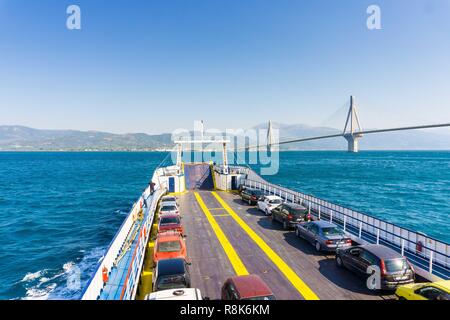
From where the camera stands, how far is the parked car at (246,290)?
7.41 metres

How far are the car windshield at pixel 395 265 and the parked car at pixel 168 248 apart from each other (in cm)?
759

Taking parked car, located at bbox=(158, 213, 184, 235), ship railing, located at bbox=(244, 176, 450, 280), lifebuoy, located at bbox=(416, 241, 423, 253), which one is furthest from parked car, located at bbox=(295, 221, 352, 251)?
parked car, located at bbox=(158, 213, 184, 235)

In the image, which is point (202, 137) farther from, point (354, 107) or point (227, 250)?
point (354, 107)

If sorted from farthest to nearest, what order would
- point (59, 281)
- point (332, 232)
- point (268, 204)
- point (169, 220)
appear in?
point (268, 204), point (59, 281), point (169, 220), point (332, 232)

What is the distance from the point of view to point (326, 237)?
13.1 m

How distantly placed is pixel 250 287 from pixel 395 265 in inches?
214

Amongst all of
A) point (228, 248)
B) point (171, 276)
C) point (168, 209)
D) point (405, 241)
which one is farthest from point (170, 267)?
point (405, 241)

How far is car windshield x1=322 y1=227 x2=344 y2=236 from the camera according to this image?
43.6 ft

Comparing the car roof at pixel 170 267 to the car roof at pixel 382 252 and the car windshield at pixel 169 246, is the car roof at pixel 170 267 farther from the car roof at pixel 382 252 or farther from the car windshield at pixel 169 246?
the car roof at pixel 382 252

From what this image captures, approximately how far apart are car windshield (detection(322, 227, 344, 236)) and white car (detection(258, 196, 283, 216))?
271 inches

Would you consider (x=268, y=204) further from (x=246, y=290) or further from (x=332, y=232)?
(x=246, y=290)

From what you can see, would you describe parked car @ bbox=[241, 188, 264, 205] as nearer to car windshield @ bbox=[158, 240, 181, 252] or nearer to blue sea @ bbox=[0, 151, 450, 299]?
car windshield @ bbox=[158, 240, 181, 252]

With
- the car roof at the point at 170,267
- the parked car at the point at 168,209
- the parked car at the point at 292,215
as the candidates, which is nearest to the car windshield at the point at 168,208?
the parked car at the point at 168,209
